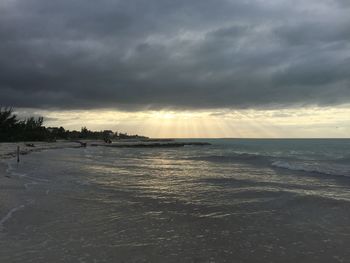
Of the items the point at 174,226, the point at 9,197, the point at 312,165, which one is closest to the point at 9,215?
the point at 9,197

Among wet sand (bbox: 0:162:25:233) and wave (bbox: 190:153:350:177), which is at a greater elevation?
wave (bbox: 190:153:350:177)

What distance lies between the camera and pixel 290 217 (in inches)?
481

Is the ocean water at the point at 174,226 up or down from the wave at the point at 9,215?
down

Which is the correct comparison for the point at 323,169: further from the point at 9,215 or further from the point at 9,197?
the point at 9,215

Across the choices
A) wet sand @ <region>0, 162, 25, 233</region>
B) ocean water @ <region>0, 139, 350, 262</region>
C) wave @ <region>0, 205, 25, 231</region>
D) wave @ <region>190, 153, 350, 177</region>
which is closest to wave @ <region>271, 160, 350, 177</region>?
wave @ <region>190, 153, 350, 177</region>

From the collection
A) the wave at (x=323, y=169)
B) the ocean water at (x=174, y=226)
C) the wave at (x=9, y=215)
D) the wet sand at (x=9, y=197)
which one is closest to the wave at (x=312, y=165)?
the wave at (x=323, y=169)

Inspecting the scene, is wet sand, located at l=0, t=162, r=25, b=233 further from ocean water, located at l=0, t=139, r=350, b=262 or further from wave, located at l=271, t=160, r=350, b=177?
wave, located at l=271, t=160, r=350, b=177

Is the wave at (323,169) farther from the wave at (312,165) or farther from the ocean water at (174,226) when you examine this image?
the ocean water at (174,226)

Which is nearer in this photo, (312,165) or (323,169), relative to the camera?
(323,169)

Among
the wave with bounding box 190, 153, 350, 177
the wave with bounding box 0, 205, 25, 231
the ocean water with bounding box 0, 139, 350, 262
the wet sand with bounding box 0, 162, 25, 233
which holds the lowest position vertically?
the ocean water with bounding box 0, 139, 350, 262

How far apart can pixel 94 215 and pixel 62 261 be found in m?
4.44

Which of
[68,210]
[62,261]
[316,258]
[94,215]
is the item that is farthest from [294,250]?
[68,210]

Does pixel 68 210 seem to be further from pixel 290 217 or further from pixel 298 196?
pixel 298 196

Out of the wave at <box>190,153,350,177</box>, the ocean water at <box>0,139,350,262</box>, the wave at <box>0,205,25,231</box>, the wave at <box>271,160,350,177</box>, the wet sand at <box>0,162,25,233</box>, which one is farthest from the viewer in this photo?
the wave at <box>190,153,350,177</box>
